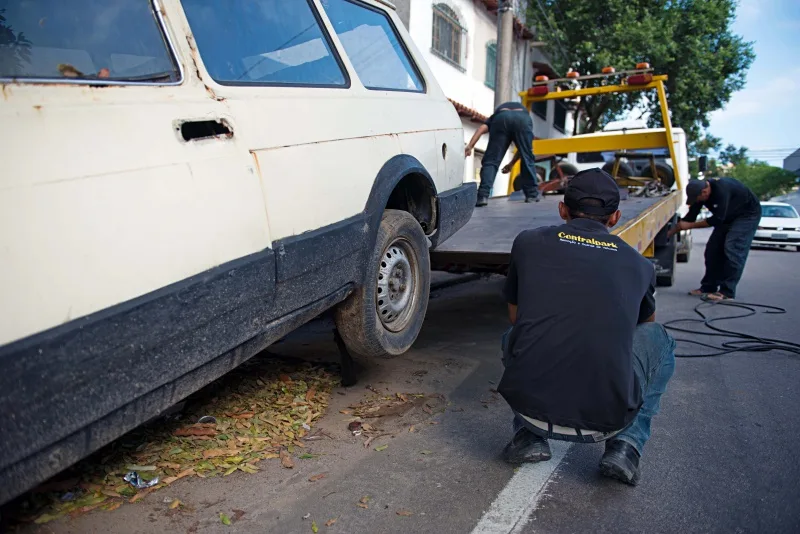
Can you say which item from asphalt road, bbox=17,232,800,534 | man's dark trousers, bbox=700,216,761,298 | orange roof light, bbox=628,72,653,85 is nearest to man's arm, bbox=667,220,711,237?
man's dark trousers, bbox=700,216,761,298

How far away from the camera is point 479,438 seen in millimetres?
3279

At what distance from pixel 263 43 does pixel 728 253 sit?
6.50m

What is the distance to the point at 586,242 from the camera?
8.57ft

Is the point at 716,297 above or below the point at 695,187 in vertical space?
below

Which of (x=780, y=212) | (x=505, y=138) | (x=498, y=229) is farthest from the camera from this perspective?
(x=780, y=212)

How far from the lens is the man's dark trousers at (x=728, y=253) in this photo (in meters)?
7.55

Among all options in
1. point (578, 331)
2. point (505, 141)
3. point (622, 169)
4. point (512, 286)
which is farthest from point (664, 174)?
point (578, 331)

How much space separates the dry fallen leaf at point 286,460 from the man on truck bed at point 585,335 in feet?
3.43

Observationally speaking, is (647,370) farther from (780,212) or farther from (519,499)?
(780,212)

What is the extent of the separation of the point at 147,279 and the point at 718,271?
24.4 ft

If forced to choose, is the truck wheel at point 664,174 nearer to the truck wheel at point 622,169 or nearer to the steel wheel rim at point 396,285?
the truck wheel at point 622,169

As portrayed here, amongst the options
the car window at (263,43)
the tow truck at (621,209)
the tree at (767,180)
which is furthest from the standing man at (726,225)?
the tree at (767,180)

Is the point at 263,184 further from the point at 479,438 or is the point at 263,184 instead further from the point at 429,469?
the point at 479,438

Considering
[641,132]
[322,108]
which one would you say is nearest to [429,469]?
[322,108]
